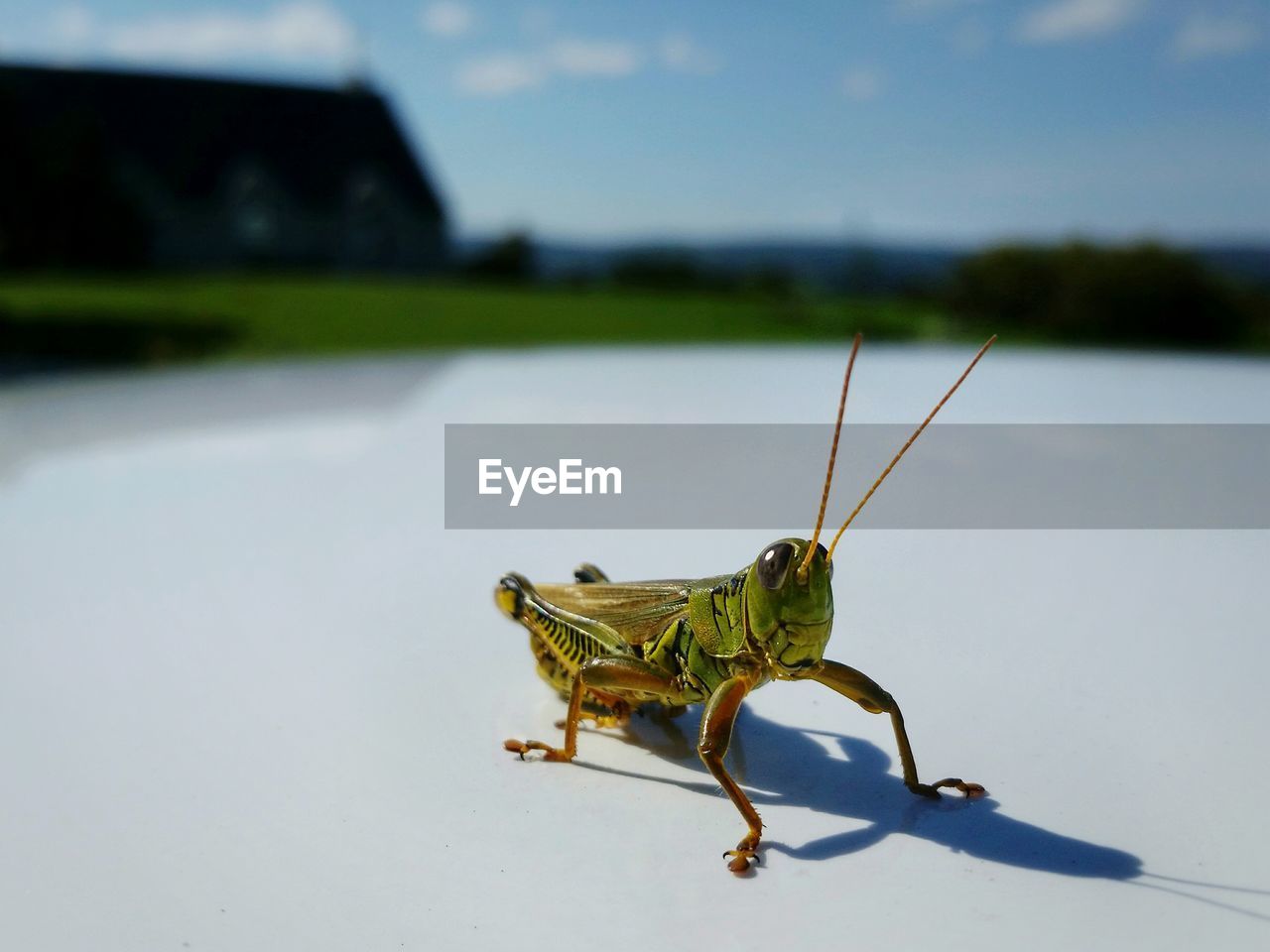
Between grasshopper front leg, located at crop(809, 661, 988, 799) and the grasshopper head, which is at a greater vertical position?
the grasshopper head

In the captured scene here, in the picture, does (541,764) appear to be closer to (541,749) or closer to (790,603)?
(541,749)

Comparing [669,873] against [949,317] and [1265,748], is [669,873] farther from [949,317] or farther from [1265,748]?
[949,317]

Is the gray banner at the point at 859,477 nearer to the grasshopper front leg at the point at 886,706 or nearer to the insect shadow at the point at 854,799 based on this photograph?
the insect shadow at the point at 854,799

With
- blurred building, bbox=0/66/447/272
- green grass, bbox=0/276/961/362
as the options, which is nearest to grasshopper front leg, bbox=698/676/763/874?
green grass, bbox=0/276/961/362

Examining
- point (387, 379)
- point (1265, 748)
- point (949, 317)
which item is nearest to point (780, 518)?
point (1265, 748)

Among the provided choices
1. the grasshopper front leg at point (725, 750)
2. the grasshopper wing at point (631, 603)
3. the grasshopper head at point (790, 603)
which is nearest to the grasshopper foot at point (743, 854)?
the grasshopper front leg at point (725, 750)

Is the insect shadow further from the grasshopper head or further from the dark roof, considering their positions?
the dark roof
